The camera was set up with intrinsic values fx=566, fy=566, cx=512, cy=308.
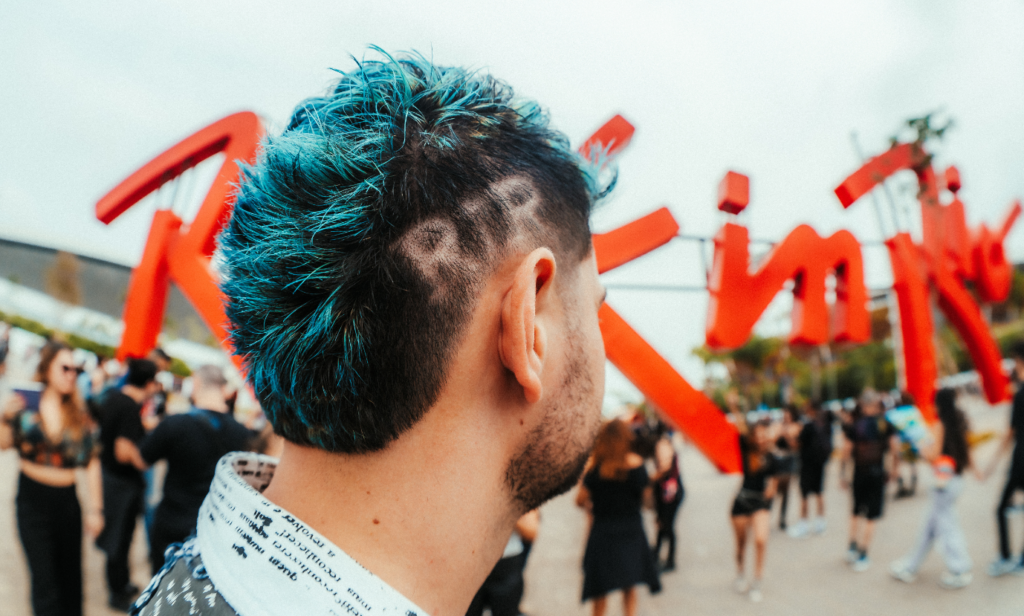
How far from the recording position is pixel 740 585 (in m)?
5.80

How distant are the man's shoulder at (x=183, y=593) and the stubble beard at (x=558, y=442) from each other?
1.33 feet

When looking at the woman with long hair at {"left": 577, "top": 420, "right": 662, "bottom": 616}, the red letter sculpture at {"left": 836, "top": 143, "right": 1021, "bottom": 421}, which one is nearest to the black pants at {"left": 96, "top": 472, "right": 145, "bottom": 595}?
the woman with long hair at {"left": 577, "top": 420, "right": 662, "bottom": 616}

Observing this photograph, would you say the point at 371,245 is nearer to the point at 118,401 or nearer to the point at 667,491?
the point at 118,401

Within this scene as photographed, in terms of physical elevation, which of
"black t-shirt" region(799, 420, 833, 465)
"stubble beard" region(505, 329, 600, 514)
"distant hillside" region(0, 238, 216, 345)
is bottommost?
"distant hillside" region(0, 238, 216, 345)

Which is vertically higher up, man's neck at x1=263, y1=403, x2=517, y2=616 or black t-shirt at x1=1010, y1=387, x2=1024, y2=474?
man's neck at x1=263, y1=403, x2=517, y2=616

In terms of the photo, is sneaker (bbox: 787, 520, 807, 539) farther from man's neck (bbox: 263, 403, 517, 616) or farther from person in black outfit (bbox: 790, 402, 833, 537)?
man's neck (bbox: 263, 403, 517, 616)

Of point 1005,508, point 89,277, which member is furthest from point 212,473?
point 89,277

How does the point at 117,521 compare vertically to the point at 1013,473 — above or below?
below

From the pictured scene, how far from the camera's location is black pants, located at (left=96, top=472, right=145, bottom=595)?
4332 mm

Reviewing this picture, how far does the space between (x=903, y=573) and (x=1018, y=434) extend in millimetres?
1739

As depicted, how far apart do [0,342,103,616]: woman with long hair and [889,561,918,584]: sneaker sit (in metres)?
7.00

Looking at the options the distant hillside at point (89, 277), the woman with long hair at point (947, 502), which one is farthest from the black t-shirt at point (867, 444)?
the distant hillside at point (89, 277)

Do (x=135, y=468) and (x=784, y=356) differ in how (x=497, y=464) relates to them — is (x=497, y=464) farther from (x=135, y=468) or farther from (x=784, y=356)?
(x=784, y=356)

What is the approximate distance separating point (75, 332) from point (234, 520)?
3776cm
